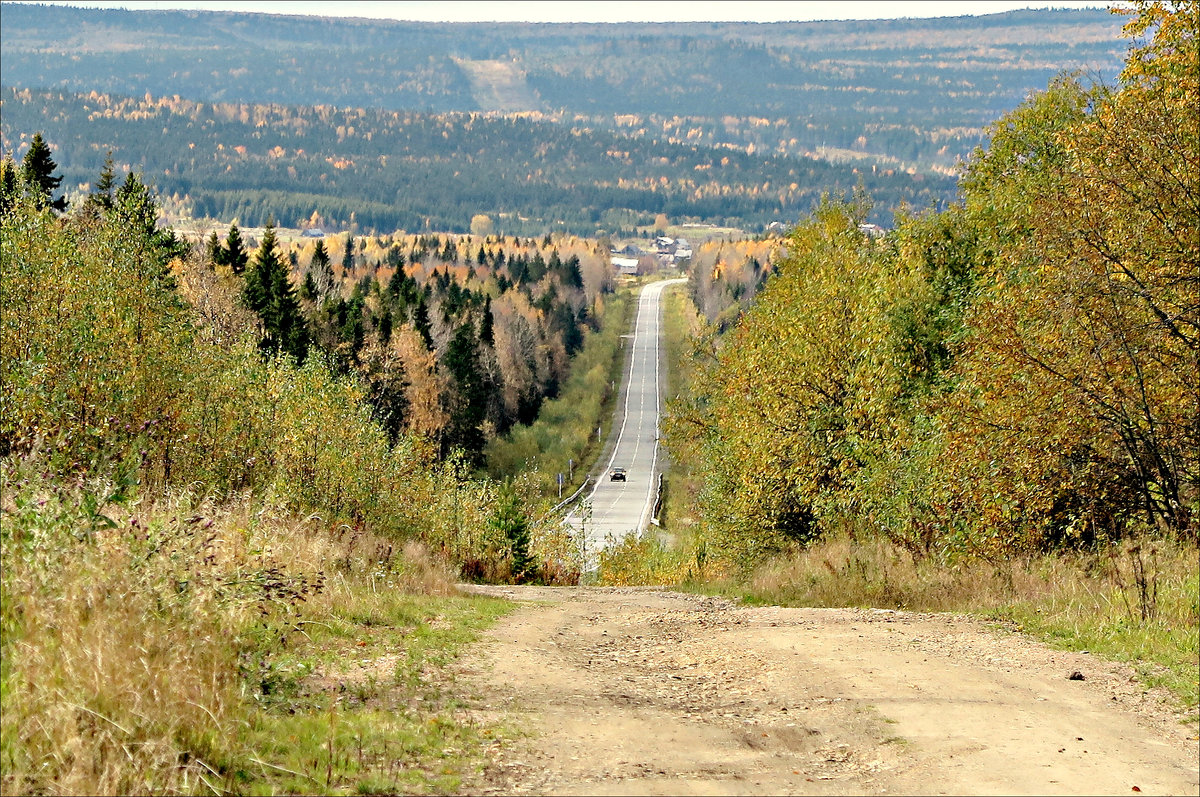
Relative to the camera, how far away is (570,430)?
109 metres

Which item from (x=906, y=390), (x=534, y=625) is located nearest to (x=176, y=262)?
(x=906, y=390)

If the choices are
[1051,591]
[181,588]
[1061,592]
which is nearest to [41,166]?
[181,588]

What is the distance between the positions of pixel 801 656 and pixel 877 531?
11514 millimetres

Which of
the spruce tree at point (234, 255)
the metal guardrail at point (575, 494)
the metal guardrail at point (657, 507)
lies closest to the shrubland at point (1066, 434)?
the metal guardrail at point (657, 507)

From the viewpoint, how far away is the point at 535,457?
3642 inches

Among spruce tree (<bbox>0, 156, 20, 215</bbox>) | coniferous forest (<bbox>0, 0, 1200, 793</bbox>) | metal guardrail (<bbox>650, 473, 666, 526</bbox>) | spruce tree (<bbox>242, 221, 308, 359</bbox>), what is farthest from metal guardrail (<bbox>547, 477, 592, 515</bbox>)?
spruce tree (<bbox>0, 156, 20, 215</bbox>)

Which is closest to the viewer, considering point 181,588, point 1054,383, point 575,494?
point 181,588

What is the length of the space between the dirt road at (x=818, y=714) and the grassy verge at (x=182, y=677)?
2.71 ft

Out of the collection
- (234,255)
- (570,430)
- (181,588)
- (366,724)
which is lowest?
(570,430)

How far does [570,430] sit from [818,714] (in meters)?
99.0

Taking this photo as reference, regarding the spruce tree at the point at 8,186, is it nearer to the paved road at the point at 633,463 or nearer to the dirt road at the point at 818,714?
the dirt road at the point at 818,714

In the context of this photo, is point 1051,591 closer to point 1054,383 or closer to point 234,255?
point 1054,383

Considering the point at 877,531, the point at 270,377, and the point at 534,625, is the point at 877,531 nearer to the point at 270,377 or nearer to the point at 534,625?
the point at 534,625

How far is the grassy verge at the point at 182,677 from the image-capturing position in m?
6.93
